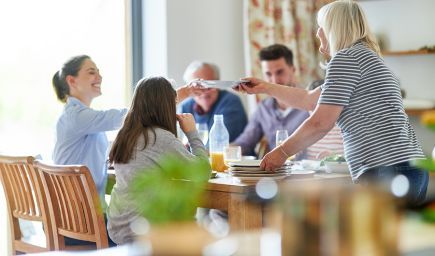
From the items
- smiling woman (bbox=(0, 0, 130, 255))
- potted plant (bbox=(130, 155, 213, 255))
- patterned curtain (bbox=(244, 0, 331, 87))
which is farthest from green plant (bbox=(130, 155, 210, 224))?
patterned curtain (bbox=(244, 0, 331, 87))

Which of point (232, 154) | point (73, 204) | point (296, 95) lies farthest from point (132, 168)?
point (296, 95)

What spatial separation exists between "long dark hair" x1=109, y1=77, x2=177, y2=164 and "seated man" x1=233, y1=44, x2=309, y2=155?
1646 millimetres

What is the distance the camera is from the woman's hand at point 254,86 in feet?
11.8

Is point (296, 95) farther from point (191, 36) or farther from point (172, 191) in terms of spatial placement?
point (172, 191)

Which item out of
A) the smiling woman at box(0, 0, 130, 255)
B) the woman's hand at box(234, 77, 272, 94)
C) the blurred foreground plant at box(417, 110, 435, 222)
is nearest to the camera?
the blurred foreground plant at box(417, 110, 435, 222)

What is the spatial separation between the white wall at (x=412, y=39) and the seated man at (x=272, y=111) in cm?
85

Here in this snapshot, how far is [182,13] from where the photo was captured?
17.3ft

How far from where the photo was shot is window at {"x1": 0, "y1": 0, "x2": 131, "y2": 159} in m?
4.74

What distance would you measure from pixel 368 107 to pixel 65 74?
1.66 metres

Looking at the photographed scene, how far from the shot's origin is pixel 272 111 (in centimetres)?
482

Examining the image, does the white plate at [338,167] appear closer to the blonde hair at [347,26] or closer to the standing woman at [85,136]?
the blonde hair at [347,26]

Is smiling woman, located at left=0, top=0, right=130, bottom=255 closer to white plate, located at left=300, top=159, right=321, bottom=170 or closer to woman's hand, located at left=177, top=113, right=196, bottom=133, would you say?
Result: woman's hand, located at left=177, top=113, right=196, bottom=133

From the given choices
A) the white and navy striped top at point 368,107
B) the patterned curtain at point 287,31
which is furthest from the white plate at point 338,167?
the patterned curtain at point 287,31

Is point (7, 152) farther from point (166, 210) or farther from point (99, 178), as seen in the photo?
point (166, 210)
